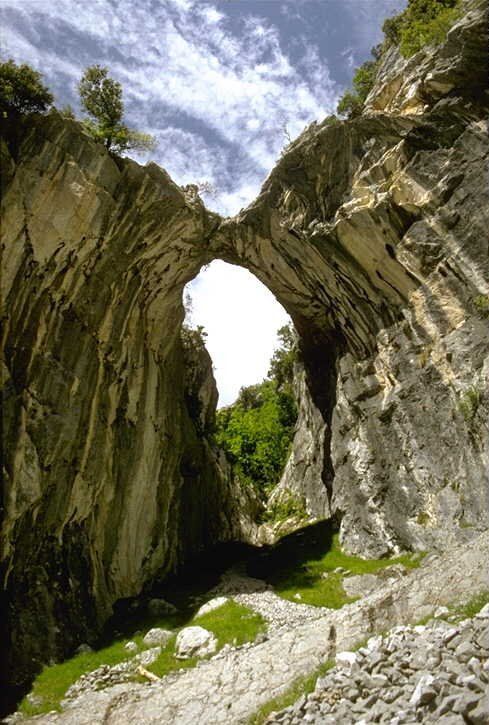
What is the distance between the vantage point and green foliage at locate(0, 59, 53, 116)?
18.4m

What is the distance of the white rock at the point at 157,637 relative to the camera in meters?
15.3

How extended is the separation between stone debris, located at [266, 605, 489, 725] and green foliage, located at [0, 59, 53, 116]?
19.9 m

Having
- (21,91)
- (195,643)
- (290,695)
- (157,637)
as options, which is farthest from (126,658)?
(21,91)

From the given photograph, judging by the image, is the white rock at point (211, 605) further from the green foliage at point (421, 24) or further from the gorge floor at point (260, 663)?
the green foliage at point (421, 24)

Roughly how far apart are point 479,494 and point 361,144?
686 inches

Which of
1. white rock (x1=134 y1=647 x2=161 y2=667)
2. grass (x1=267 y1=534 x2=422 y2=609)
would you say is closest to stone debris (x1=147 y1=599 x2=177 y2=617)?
white rock (x1=134 y1=647 x2=161 y2=667)

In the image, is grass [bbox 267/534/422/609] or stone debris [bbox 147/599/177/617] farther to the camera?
stone debris [bbox 147/599/177/617]

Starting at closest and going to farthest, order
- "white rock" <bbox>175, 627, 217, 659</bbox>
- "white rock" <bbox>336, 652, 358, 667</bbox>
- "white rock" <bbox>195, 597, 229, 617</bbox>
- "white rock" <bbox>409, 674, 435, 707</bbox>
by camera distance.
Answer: "white rock" <bbox>409, 674, 435, 707</bbox> < "white rock" <bbox>336, 652, 358, 667</bbox> < "white rock" <bbox>175, 627, 217, 659</bbox> < "white rock" <bbox>195, 597, 229, 617</bbox>

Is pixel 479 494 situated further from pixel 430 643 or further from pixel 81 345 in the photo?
A: pixel 81 345

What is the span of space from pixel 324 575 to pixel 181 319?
15.0 m

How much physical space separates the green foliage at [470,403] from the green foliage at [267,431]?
2300cm

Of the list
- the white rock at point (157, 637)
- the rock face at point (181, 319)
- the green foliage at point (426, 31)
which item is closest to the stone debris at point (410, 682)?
the white rock at point (157, 637)

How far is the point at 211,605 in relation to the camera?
17.4m

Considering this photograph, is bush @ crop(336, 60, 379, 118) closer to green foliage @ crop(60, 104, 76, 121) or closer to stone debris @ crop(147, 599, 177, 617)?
green foliage @ crop(60, 104, 76, 121)
